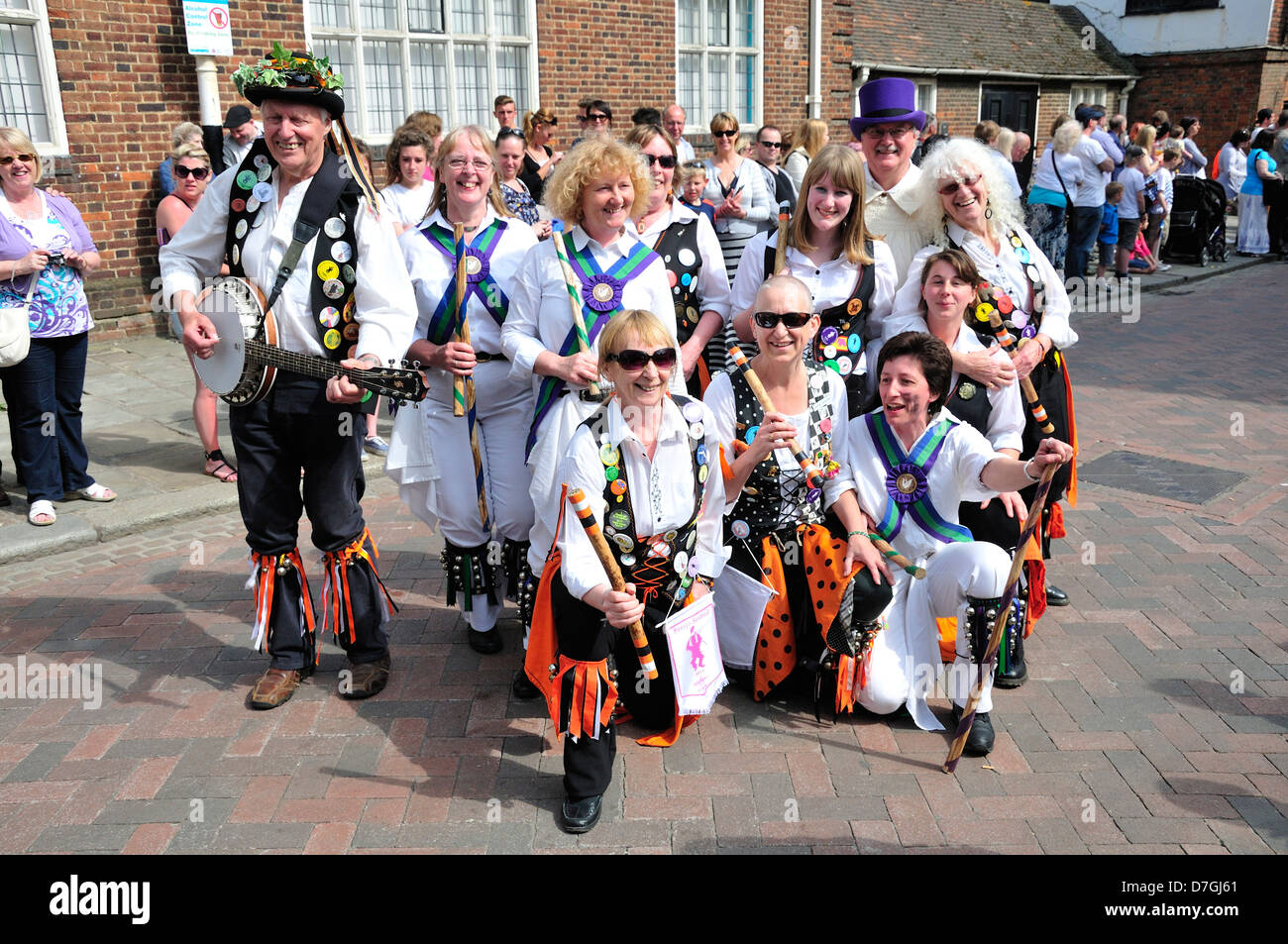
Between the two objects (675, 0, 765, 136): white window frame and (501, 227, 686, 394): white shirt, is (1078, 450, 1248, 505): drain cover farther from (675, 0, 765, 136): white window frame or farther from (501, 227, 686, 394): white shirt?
(675, 0, 765, 136): white window frame

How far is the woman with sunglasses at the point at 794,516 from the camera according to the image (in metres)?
3.74

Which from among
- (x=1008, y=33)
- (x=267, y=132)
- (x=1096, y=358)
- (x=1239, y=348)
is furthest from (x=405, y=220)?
(x=1008, y=33)

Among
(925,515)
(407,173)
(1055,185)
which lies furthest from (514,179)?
(1055,185)

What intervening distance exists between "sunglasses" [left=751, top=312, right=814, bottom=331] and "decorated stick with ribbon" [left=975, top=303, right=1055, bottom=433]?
2.92ft

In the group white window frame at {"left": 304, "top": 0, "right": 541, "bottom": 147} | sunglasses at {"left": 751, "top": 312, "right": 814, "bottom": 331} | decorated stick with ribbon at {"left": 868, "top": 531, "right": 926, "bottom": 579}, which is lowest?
decorated stick with ribbon at {"left": 868, "top": 531, "right": 926, "bottom": 579}

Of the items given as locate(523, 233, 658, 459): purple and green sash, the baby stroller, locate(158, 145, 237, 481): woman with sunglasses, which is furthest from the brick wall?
the baby stroller

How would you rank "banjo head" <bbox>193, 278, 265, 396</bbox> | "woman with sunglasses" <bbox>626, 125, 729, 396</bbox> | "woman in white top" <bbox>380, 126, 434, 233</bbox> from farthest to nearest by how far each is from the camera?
"woman in white top" <bbox>380, 126, 434, 233</bbox> < "woman with sunglasses" <bbox>626, 125, 729, 396</bbox> < "banjo head" <bbox>193, 278, 265, 396</bbox>

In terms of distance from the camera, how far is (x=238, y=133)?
27.7 feet

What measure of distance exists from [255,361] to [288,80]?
0.94 m

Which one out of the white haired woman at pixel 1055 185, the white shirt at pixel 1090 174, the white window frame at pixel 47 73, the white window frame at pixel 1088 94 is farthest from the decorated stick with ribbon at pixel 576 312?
the white window frame at pixel 1088 94

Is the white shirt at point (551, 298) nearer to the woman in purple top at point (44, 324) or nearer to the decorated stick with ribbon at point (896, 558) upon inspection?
the decorated stick with ribbon at point (896, 558)

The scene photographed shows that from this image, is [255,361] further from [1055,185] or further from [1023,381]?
[1055,185]

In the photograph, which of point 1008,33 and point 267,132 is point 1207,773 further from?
point 1008,33

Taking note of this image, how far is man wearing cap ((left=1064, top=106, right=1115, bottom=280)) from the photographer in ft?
41.0
